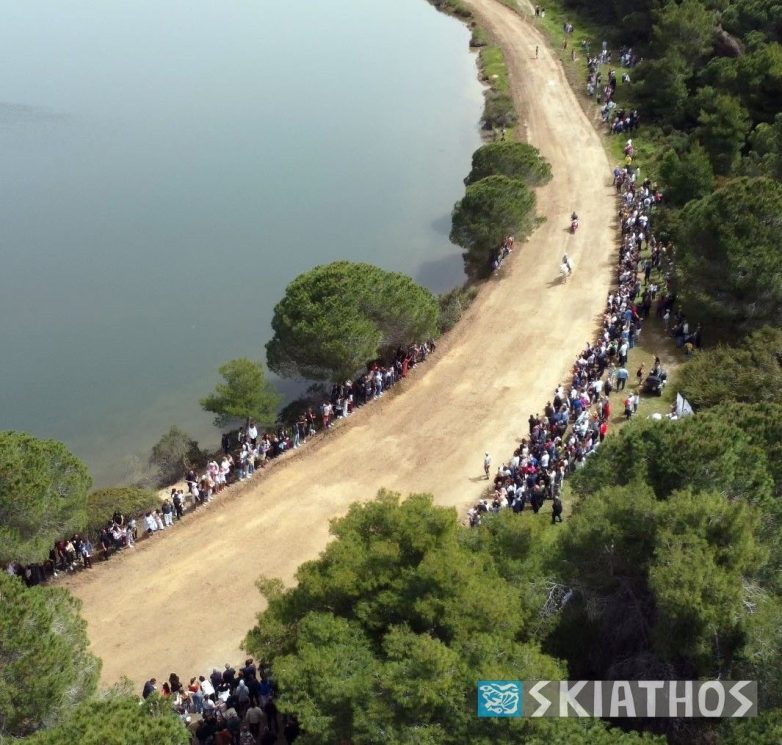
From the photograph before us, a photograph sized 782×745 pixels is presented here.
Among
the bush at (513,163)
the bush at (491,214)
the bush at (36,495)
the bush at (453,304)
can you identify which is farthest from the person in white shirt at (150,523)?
the bush at (513,163)

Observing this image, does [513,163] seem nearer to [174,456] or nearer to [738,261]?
[738,261]

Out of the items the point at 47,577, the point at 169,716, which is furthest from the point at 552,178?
the point at 169,716

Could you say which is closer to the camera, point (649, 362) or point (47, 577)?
point (47, 577)

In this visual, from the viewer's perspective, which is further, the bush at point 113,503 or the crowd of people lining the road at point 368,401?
the bush at point 113,503

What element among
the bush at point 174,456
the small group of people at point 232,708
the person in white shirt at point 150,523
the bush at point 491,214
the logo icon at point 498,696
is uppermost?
the bush at point 491,214

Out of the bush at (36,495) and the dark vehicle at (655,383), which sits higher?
the dark vehicle at (655,383)

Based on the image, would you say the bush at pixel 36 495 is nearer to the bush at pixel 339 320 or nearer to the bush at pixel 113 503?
the bush at pixel 113 503

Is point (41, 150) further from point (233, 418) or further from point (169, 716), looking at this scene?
point (169, 716)

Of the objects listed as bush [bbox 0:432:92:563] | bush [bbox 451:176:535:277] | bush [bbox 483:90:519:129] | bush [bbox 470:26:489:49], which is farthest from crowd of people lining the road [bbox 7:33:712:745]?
bush [bbox 470:26:489:49]
